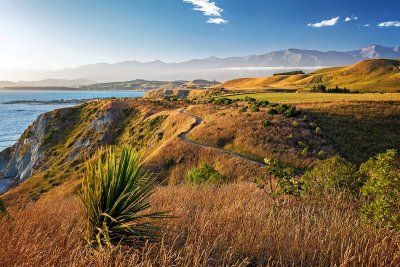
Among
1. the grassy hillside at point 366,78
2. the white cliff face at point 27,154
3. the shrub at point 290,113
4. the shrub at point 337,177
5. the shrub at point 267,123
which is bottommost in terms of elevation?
the white cliff face at point 27,154

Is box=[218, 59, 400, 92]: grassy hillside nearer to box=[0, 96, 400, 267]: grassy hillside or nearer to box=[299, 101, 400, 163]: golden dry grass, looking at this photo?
box=[299, 101, 400, 163]: golden dry grass

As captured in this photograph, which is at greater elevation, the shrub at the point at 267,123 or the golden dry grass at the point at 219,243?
the golden dry grass at the point at 219,243

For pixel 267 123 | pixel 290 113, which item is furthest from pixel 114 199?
pixel 290 113

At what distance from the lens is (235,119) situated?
1976 inches

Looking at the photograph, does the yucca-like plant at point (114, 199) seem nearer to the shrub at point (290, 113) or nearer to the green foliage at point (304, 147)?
the green foliage at point (304, 147)

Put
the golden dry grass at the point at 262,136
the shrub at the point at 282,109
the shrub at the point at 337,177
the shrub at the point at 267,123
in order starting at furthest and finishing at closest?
the shrub at the point at 282,109
the shrub at the point at 267,123
the golden dry grass at the point at 262,136
the shrub at the point at 337,177

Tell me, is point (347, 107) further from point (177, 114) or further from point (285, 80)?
point (285, 80)

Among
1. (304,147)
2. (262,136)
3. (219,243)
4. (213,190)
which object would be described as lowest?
(304,147)

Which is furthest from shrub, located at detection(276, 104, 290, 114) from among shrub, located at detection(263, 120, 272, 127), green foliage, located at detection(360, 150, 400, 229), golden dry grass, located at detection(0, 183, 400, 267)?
golden dry grass, located at detection(0, 183, 400, 267)

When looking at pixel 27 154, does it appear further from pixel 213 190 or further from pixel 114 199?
pixel 114 199

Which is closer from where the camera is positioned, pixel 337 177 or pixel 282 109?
pixel 337 177

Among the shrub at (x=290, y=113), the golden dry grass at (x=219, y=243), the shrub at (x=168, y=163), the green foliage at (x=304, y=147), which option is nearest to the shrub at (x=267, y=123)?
the shrub at (x=290, y=113)

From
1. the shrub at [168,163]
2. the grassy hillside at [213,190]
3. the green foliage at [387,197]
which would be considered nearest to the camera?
the grassy hillside at [213,190]

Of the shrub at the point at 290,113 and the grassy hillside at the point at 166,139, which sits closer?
the grassy hillside at the point at 166,139
